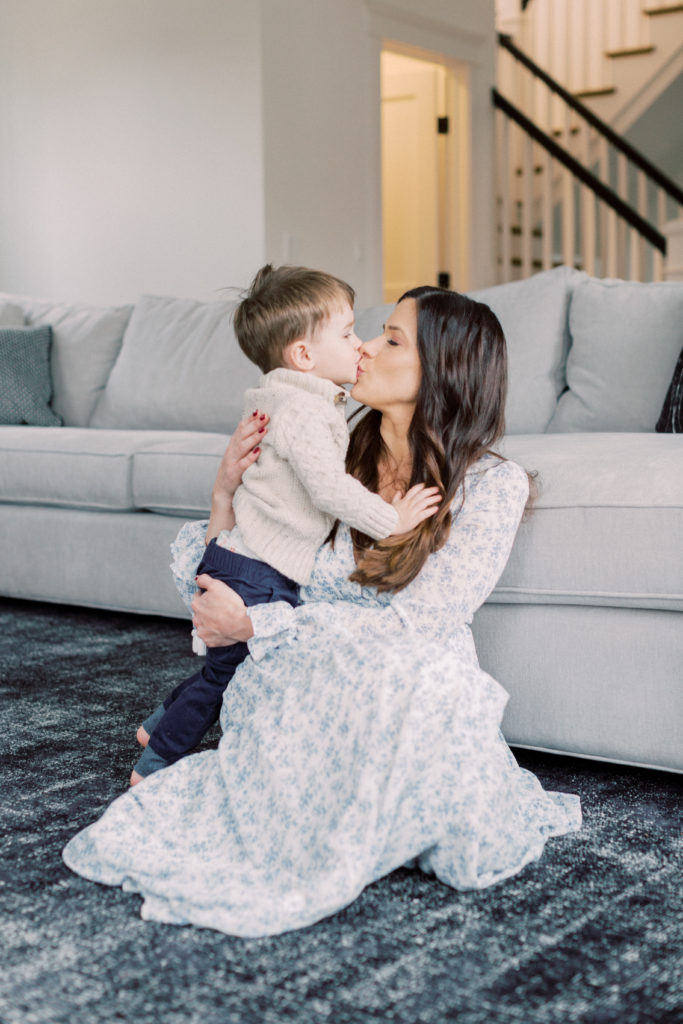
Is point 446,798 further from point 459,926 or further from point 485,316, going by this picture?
point 485,316

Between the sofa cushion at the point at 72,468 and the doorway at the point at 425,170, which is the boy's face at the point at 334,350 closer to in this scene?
the sofa cushion at the point at 72,468

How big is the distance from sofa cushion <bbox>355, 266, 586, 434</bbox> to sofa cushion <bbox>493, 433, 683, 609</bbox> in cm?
88

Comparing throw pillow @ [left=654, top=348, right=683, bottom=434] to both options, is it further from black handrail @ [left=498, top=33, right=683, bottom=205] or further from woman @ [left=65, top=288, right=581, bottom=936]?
black handrail @ [left=498, top=33, right=683, bottom=205]

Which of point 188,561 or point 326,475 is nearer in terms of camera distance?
point 326,475

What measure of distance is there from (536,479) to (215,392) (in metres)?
1.87

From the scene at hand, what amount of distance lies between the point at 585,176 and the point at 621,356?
3214mm

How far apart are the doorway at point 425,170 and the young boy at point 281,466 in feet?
14.6

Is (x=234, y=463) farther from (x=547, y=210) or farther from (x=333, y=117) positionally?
(x=547, y=210)

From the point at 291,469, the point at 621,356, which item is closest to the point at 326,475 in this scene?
the point at 291,469

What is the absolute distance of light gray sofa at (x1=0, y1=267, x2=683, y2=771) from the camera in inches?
73.4

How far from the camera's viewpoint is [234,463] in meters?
1.85

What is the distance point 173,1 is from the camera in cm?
530

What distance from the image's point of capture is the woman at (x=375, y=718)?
1.43 metres

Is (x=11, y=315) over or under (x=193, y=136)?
under
